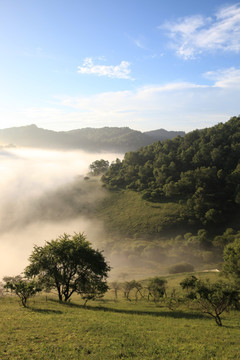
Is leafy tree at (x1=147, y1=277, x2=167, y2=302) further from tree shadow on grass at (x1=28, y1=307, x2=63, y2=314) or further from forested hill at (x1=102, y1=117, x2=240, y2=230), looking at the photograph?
forested hill at (x1=102, y1=117, x2=240, y2=230)

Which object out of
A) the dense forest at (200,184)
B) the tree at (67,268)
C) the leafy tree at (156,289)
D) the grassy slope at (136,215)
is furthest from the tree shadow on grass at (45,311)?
the grassy slope at (136,215)

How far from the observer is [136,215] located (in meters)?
153

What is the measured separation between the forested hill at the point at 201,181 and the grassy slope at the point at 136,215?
18.6ft

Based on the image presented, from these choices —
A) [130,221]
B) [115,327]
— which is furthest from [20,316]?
[130,221]

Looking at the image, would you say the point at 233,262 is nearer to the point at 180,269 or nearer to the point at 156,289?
the point at 180,269

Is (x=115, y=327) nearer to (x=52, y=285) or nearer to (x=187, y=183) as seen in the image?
(x=52, y=285)

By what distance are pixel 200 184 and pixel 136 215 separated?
46833mm

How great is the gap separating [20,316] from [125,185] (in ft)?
555

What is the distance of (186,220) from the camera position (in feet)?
455

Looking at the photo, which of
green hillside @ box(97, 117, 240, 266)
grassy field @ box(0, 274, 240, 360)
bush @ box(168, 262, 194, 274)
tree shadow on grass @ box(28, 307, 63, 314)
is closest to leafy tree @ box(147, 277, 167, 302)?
grassy field @ box(0, 274, 240, 360)

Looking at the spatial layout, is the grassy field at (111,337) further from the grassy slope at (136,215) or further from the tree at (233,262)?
the grassy slope at (136,215)

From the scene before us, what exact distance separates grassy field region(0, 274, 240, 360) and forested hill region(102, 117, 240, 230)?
112300 mm

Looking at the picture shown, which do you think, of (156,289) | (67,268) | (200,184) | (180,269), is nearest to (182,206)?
(200,184)

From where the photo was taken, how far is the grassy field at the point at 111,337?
62.8 ft
